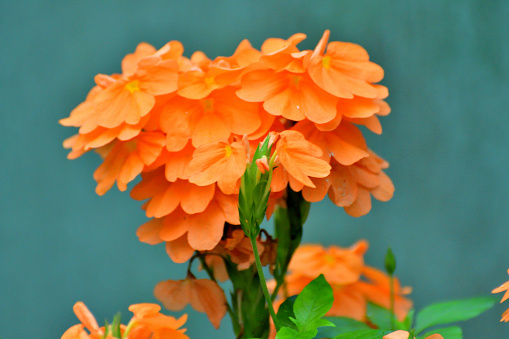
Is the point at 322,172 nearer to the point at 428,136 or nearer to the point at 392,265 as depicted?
the point at 392,265

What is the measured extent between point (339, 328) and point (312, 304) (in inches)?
6.2

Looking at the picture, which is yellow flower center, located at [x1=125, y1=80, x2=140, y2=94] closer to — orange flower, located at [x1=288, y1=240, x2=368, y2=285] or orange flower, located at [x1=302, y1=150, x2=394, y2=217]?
orange flower, located at [x1=302, y1=150, x2=394, y2=217]

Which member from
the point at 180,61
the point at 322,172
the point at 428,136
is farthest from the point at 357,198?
the point at 428,136

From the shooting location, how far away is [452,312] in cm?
58

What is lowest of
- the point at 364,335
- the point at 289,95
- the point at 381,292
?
the point at 381,292

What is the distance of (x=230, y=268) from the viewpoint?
55 centimetres

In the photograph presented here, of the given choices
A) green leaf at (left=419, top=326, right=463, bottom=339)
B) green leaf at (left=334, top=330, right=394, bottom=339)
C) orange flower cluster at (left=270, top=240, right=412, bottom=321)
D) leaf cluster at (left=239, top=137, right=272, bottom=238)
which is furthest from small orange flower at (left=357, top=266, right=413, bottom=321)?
leaf cluster at (left=239, top=137, right=272, bottom=238)

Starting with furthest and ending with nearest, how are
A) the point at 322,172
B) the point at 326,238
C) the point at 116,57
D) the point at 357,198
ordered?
1. the point at 326,238
2. the point at 116,57
3. the point at 357,198
4. the point at 322,172

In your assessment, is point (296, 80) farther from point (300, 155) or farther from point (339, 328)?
point (339, 328)

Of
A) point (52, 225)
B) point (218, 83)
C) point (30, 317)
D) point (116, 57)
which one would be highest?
point (116, 57)

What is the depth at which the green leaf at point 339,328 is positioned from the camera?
1.80 feet

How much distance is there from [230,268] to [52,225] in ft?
3.30

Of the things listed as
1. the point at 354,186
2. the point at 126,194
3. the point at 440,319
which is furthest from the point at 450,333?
the point at 126,194

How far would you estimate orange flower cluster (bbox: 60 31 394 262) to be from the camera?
471 millimetres
